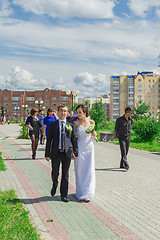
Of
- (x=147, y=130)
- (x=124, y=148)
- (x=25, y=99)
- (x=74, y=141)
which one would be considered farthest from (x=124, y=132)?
(x=25, y=99)

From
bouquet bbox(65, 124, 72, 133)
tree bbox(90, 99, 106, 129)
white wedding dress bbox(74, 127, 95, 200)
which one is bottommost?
white wedding dress bbox(74, 127, 95, 200)

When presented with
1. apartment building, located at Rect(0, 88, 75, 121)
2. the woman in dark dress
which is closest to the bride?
the woman in dark dress

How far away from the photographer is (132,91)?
118 meters

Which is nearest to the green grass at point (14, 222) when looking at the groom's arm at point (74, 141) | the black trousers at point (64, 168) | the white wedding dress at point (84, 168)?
the black trousers at point (64, 168)

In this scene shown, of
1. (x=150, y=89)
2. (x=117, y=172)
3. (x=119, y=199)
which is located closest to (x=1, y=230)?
(x=119, y=199)

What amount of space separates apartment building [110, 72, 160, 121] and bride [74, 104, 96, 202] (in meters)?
113

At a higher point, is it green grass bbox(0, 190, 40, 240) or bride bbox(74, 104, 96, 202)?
bride bbox(74, 104, 96, 202)

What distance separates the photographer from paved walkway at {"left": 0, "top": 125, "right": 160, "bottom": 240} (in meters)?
4.04

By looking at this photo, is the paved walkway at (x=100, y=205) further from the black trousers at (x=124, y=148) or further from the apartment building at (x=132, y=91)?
the apartment building at (x=132, y=91)

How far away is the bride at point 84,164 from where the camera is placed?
18.3ft

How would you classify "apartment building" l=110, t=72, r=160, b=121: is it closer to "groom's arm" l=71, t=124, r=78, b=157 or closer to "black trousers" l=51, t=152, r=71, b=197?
"groom's arm" l=71, t=124, r=78, b=157

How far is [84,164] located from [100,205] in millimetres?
843

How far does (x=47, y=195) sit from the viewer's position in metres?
5.81

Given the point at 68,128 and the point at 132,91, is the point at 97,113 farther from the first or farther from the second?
the point at 132,91
